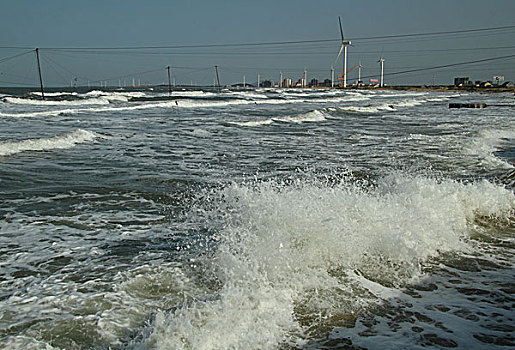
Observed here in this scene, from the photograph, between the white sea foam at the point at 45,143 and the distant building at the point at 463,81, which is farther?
the distant building at the point at 463,81

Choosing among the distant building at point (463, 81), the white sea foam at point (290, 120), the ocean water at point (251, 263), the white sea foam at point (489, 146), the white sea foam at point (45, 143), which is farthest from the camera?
the distant building at point (463, 81)

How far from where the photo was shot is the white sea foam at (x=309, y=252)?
3349mm

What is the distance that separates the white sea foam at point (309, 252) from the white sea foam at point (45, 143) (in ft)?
29.3

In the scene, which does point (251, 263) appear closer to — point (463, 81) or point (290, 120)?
point (290, 120)

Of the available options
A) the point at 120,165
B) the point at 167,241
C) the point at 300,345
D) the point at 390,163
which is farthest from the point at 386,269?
the point at 120,165

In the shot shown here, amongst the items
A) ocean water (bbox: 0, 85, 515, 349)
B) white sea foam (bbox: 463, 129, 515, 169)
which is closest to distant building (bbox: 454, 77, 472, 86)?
white sea foam (bbox: 463, 129, 515, 169)

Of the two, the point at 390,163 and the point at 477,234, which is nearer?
the point at 477,234

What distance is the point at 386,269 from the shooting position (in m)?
4.61

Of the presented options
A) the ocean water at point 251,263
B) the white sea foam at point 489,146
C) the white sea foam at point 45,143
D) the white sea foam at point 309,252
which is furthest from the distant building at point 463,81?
the white sea foam at point 309,252

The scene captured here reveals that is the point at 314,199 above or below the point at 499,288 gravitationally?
above

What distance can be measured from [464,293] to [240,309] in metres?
2.21

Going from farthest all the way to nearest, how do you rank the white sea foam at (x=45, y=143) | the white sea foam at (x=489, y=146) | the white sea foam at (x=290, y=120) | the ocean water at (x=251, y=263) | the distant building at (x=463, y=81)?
1. the distant building at (x=463, y=81)
2. the white sea foam at (x=290, y=120)
3. the white sea foam at (x=45, y=143)
4. the white sea foam at (x=489, y=146)
5. the ocean water at (x=251, y=263)

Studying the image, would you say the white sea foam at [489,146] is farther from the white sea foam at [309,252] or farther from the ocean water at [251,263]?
the white sea foam at [309,252]

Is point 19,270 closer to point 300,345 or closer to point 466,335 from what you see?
point 300,345
